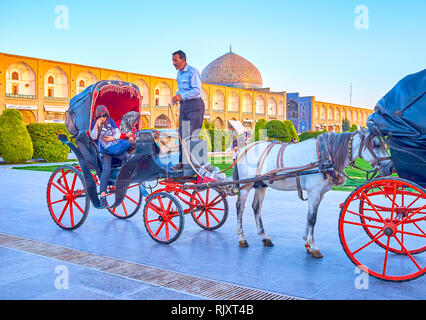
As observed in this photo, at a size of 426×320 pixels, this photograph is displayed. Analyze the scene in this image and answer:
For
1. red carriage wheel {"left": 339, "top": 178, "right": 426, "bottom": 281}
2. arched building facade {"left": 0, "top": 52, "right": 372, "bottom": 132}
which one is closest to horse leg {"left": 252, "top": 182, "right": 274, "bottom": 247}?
red carriage wheel {"left": 339, "top": 178, "right": 426, "bottom": 281}

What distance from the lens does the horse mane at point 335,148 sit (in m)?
3.97

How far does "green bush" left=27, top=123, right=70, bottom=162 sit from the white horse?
14.8m

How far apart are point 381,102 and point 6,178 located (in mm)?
10890

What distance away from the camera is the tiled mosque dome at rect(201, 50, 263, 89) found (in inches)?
2259

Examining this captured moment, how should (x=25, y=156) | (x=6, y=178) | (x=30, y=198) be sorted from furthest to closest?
1. (x=25, y=156)
2. (x=6, y=178)
3. (x=30, y=198)

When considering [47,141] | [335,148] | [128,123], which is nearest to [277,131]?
[47,141]

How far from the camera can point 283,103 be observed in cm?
6044

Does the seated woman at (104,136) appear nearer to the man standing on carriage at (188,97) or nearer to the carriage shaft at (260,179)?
the man standing on carriage at (188,97)

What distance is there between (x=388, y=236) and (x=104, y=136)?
329 centimetres

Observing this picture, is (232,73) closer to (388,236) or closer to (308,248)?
(308,248)

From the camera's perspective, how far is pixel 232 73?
57625mm

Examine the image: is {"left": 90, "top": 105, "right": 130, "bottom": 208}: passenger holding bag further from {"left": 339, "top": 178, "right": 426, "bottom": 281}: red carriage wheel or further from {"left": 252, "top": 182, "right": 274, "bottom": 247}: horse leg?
{"left": 339, "top": 178, "right": 426, "bottom": 281}: red carriage wheel
